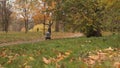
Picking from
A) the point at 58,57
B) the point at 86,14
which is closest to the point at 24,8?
the point at 86,14

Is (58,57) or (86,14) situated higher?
(86,14)

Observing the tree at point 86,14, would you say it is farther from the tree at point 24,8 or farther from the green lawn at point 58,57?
the tree at point 24,8

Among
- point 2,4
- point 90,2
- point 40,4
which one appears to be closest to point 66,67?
point 90,2

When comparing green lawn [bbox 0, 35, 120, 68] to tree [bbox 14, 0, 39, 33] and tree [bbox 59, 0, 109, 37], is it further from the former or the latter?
tree [bbox 14, 0, 39, 33]

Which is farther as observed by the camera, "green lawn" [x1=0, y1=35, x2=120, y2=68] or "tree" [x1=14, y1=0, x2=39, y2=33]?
"tree" [x1=14, y1=0, x2=39, y2=33]

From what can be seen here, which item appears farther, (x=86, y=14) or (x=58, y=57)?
(x=86, y=14)

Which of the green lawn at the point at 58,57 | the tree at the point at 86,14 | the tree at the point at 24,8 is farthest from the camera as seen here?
the tree at the point at 24,8

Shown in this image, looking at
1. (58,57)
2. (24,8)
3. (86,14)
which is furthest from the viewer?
(24,8)

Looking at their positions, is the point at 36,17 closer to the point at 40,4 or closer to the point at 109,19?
the point at 40,4

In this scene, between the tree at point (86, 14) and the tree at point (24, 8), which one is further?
the tree at point (24, 8)

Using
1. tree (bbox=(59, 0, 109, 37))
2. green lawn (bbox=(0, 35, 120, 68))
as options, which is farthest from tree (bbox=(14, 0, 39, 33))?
green lawn (bbox=(0, 35, 120, 68))

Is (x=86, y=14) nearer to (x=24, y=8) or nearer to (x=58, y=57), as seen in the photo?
(x=58, y=57)

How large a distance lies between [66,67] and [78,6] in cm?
2167

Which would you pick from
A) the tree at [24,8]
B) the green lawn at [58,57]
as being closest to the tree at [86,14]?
the green lawn at [58,57]
